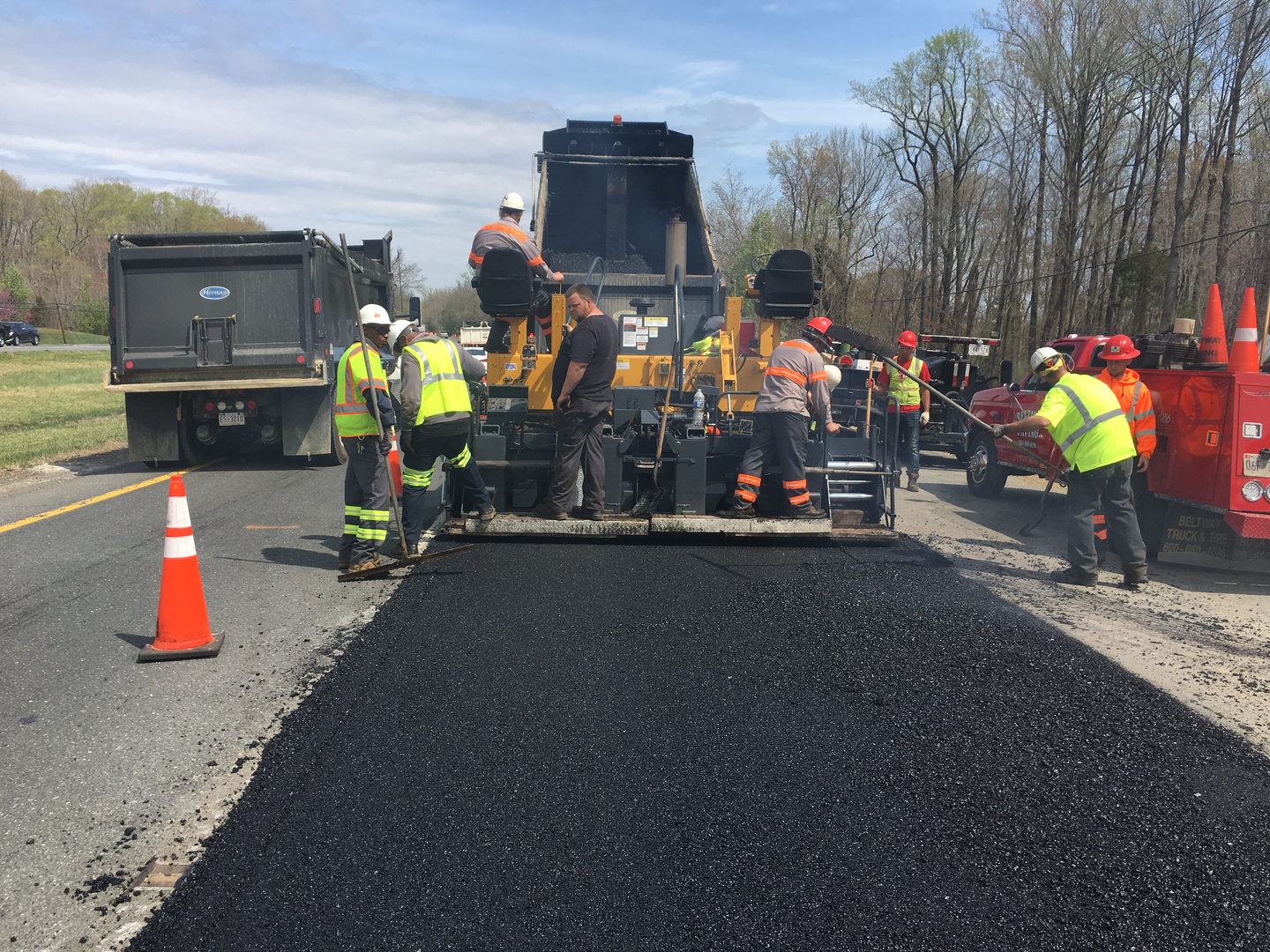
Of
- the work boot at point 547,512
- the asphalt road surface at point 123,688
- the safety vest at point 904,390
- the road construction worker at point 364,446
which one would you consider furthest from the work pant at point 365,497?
the safety vest at point 904,390

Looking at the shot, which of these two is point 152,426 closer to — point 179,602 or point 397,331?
point 397,331

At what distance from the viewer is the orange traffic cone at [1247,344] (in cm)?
727

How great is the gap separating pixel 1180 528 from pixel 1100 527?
732 mm

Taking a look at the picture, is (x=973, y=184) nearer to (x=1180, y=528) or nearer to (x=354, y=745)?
(x=1180, y=528)

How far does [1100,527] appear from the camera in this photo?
7312 mm

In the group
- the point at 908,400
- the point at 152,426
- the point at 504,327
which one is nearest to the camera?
the point at 504,327

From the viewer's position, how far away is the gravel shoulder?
4871 mm

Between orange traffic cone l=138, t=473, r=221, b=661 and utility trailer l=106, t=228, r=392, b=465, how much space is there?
6.71 meters

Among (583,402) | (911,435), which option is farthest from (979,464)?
(583,402)

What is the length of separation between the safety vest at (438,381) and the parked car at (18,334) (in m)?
55.8

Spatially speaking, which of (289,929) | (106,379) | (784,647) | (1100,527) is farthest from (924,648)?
(106,379)

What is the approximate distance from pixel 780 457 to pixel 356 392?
11.0 feet

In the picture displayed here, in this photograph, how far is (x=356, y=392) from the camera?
21.6 feet

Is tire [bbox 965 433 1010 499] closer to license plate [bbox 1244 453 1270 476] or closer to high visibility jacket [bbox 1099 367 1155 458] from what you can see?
high visibility jacket [bbox 1099 367 1155 458]
